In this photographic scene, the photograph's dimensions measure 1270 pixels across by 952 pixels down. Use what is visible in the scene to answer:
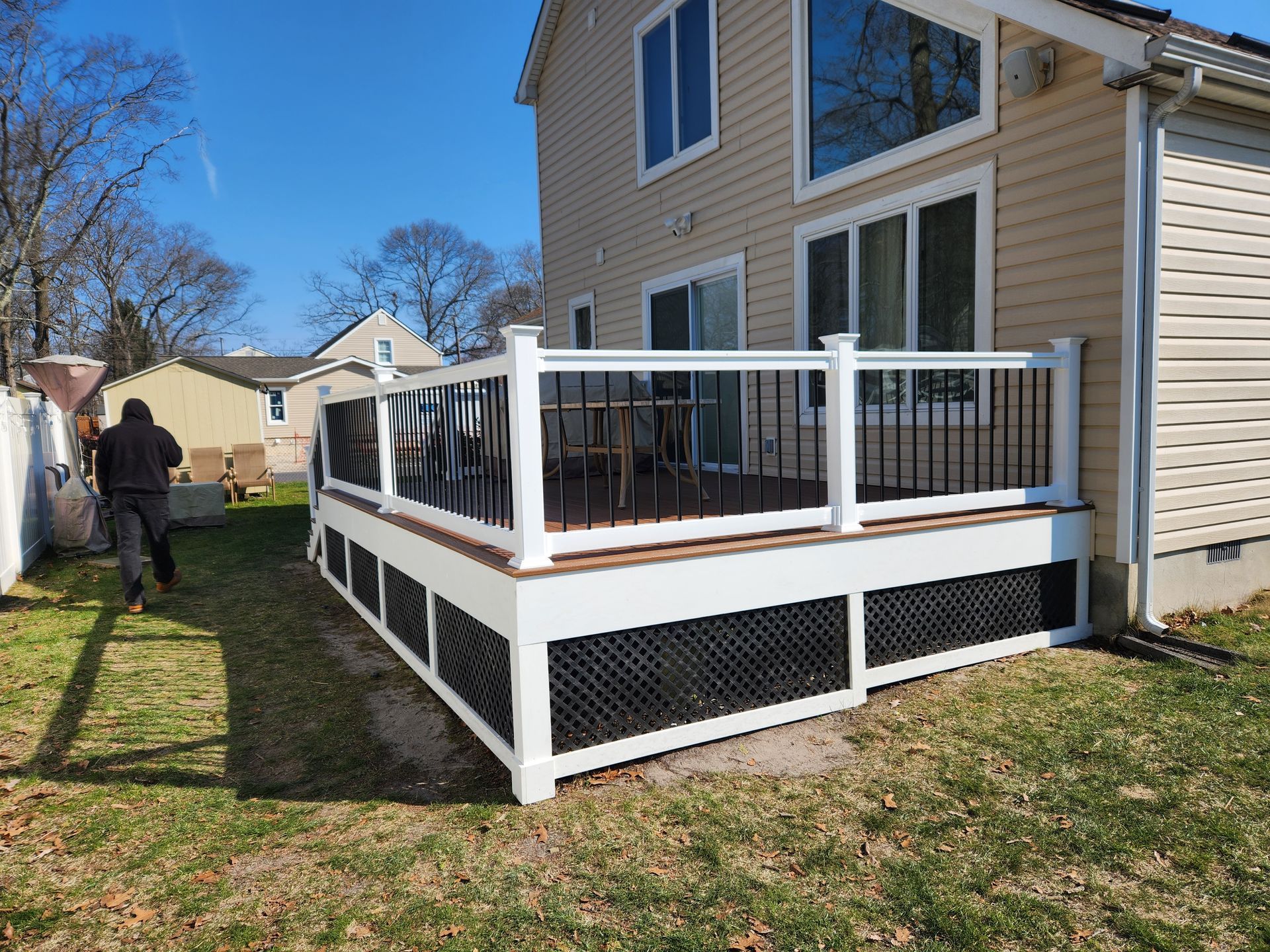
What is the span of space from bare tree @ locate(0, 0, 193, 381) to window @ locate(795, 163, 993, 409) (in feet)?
69.7

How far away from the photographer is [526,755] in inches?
129

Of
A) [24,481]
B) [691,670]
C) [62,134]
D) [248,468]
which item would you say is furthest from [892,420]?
[62,134]

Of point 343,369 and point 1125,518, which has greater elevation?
point 343,369

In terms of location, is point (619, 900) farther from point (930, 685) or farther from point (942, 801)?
point (930, 685)

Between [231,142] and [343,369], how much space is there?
2368 centimetres

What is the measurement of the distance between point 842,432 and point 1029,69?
279 cm

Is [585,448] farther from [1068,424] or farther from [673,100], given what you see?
[673,100]

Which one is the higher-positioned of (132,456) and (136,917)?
(132,456)

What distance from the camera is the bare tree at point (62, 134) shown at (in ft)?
61.6

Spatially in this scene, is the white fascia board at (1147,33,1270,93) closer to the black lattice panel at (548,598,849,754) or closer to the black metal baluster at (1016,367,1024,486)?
the black metal baluster at (1016,367,1024,486)

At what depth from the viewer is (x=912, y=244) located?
18.8 feet

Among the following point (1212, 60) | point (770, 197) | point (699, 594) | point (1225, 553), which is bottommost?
point (1225, 553)

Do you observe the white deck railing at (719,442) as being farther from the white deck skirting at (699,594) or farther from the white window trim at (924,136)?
the white window trim at (924,136)

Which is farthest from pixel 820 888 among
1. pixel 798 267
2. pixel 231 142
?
pixel 231 142
